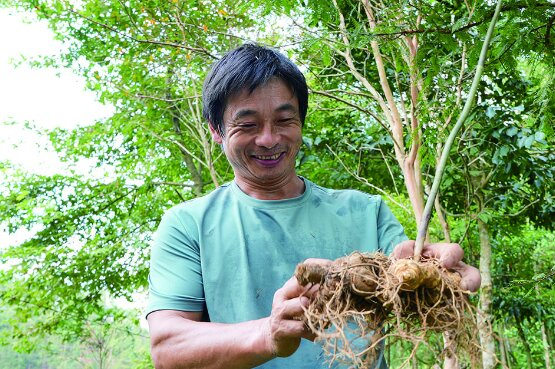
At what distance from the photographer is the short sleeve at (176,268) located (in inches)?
69.2

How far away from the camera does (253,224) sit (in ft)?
6.26

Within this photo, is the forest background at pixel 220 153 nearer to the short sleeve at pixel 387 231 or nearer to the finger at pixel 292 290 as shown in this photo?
the short sleeve at pixel 387 231

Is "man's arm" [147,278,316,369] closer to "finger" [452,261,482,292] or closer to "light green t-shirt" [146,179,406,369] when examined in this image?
"light green t-shirt" [146,179,406,369]

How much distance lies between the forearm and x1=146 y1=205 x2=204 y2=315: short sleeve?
3.2 inches

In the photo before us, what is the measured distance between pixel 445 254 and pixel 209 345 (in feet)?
2.09

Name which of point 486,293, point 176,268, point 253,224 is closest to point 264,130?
point 253,224

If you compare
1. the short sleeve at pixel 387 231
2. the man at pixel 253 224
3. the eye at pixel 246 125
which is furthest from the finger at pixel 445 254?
the eye at pixel 246 125

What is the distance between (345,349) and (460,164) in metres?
4.68

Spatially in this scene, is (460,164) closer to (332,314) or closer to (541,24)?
(541,24)

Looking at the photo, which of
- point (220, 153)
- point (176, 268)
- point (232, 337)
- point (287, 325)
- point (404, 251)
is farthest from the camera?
point (220, 153)

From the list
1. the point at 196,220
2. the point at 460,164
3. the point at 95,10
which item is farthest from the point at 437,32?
the point at 95,10

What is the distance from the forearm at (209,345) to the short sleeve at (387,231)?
22.2 inches

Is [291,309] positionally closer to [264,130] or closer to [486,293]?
[264,130]

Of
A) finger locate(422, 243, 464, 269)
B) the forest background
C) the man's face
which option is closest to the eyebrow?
the man's face
